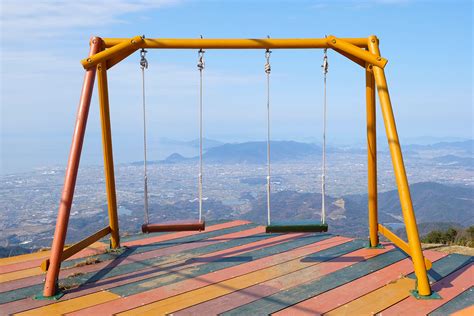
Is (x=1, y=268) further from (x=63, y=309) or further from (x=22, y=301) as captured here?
(x=63, y=309)

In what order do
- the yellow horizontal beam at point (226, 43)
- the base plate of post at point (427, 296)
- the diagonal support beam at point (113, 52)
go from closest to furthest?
the base plate of post at point (427, 296) → the diagonal support beam at point (113, 52) → the yellow horizontal beam at point (226, 43)

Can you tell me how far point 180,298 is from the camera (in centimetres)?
352

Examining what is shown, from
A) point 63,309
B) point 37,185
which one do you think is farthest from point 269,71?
point 37,185

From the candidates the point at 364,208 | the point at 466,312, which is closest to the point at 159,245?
the point at 466,312

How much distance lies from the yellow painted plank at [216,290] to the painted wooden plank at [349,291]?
59cm

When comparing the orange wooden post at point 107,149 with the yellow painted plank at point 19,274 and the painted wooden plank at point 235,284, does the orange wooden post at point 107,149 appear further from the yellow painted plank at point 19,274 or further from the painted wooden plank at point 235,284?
the painted wooden plank at point 235,284

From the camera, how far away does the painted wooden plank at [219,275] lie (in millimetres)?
3390

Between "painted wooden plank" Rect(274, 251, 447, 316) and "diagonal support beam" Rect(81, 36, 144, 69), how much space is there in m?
2.74

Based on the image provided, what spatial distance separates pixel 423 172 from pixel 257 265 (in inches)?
6573

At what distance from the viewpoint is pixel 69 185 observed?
3.82 metres

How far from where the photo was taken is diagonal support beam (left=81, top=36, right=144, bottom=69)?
13.4ft

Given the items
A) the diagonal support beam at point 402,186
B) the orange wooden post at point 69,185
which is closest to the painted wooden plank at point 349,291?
the diagonal support beam at point 402,186

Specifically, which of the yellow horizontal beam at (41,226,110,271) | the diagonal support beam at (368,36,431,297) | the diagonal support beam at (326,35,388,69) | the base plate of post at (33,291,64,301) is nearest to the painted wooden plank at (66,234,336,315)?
the base plate of post at (33,291,64,301)

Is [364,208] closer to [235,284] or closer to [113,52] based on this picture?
[235,284]
